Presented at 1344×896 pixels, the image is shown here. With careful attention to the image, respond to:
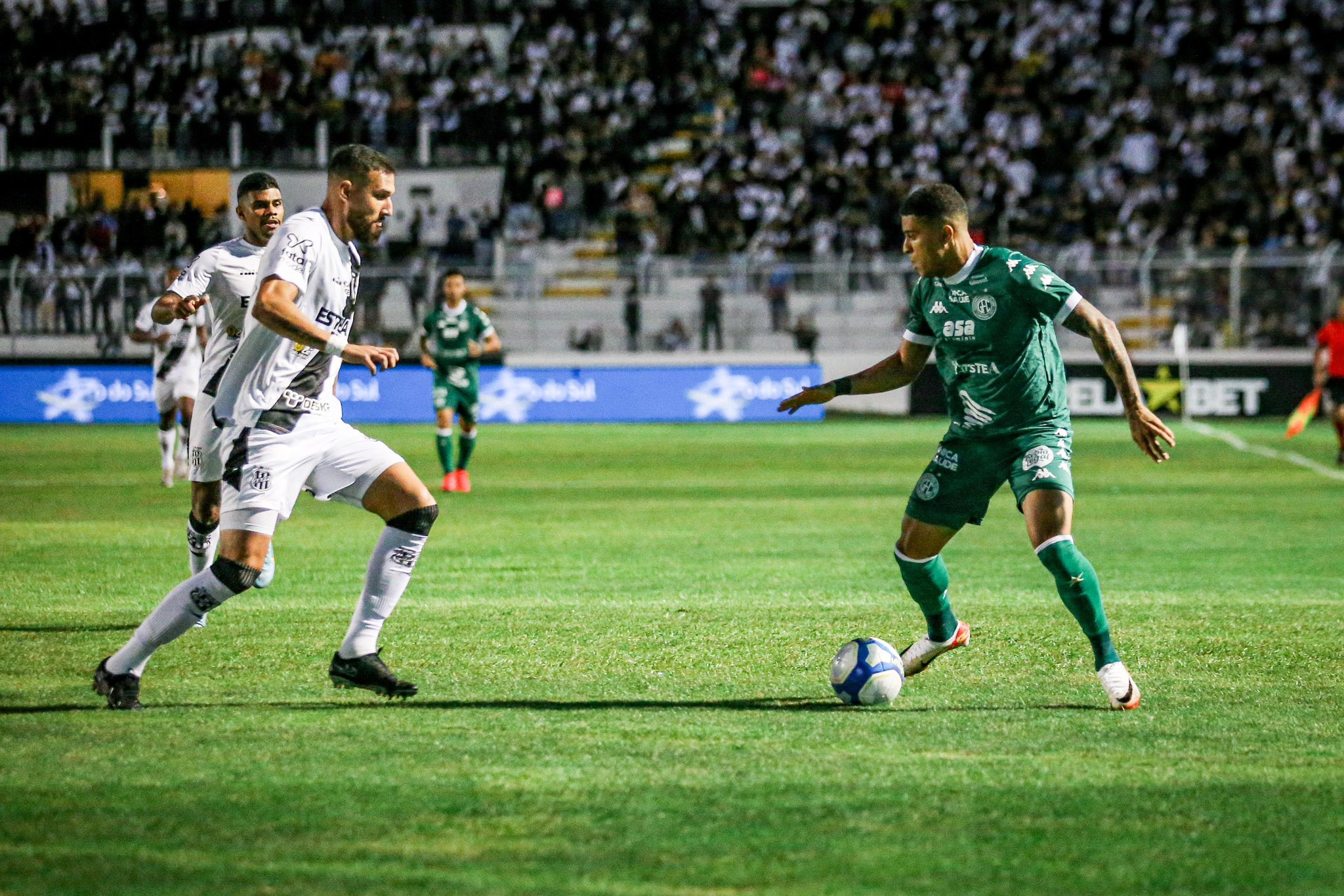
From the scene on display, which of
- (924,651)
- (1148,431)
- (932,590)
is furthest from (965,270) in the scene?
(924,651)

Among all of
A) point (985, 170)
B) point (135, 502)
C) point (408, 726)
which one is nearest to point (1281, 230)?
point (985, 170)

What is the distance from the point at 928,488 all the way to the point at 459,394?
11551mm

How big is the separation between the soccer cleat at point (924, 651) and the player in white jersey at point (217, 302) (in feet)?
10.7

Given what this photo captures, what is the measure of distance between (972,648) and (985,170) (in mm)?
28778

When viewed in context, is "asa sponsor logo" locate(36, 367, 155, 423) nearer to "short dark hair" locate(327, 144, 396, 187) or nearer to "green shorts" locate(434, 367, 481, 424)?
"green shorts" locate(434, 367, 481, 424)

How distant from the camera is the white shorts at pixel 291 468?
6543 millimetres

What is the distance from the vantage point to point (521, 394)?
31.1 metres

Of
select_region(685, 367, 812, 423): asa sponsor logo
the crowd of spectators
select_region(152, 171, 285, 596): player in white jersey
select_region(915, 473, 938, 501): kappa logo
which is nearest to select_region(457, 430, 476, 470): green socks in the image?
select_region(152, 171, 285, 596): player in white jersey

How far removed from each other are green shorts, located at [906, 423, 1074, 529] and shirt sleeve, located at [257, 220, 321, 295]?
264 cm

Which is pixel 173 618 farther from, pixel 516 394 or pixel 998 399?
pixel 516 394

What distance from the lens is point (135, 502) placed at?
53.8 ft

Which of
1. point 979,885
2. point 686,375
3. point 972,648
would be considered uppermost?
point 979,885

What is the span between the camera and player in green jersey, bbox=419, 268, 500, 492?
18016 millimetres

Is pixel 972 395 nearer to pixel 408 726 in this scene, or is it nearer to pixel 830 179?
pixel 408 726
